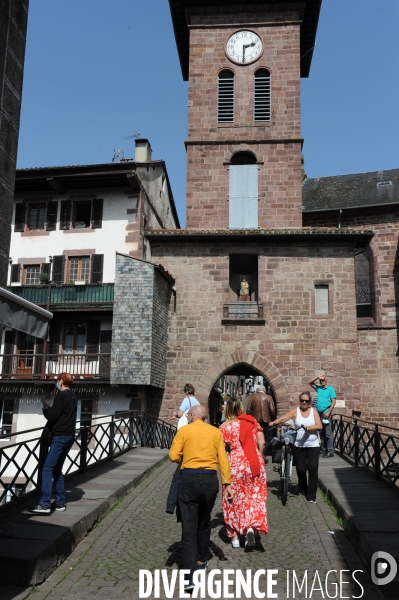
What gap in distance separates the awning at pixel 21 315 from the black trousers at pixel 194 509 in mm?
2112

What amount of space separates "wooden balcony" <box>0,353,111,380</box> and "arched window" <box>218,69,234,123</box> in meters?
10.5

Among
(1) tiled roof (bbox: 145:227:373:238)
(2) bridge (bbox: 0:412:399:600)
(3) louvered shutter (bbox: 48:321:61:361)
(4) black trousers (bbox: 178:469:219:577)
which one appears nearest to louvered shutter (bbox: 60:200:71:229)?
(1) tiled roof (bbox: 145:227:373:238)

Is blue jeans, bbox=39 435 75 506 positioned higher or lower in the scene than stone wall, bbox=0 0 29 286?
lower

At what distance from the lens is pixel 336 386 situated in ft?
64.7

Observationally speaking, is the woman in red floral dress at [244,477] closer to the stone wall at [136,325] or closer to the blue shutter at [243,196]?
the stone wall at [136,325]

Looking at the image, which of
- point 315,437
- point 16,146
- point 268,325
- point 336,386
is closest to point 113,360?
point 268,325

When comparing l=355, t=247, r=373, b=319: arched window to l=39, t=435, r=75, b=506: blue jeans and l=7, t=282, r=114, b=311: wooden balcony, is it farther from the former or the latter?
l=39, t=435, r=75, b=506: blue jeans

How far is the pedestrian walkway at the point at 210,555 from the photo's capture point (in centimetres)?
532

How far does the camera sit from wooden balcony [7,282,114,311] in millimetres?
20609

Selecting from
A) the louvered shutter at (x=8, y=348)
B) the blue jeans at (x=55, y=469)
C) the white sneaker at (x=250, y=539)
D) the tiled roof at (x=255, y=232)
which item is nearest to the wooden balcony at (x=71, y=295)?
the louvered shutter at (x=8, y=348)

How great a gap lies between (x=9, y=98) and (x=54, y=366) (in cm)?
1526

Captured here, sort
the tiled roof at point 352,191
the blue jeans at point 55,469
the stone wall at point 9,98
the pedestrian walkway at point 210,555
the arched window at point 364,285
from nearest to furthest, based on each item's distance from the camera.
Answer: the pedestrian walkway at point 210,555 → the stone wall at point 9,98 → the blue jeans at point 55,469 → the arched window at point 364,285 → the tiled roof at point 352,191

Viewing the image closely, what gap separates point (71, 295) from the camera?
68.7 feet

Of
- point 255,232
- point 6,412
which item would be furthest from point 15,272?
point 255,232
